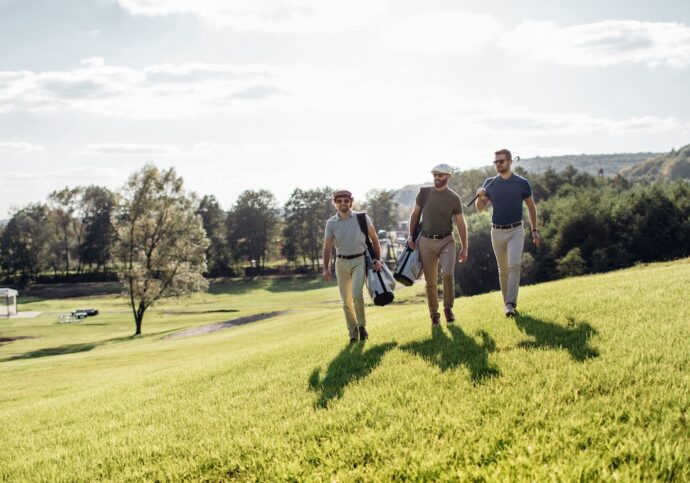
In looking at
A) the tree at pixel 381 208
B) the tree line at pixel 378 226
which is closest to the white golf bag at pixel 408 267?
the tree line at pixel 378 226

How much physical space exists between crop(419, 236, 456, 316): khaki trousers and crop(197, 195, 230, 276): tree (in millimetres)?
87769

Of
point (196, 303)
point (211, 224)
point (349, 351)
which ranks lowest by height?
point (196, 303)

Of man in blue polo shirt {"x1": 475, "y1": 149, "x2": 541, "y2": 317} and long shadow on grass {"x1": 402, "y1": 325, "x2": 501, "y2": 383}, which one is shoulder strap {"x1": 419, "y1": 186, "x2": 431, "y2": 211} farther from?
long shadow on grass {"x1": 402, "y1": 325, "x2": 501, "y2": 383}

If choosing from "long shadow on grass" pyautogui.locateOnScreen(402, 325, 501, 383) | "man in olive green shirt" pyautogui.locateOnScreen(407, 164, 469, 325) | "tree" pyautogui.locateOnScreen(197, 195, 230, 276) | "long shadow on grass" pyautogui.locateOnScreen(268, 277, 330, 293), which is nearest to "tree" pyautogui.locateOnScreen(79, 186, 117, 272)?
"tree" pyautogui.locateOnScreen(197, 195, 230, 276)

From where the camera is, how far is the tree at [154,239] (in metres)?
43.8

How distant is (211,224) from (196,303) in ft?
138

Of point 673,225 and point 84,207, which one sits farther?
point 84,207

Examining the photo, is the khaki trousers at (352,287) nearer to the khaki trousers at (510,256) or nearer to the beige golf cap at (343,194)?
the beige golf cap at (343,194)

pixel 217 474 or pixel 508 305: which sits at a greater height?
pixel 508 305

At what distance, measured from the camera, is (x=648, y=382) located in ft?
16.8

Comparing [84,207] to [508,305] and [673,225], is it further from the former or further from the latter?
[508,305]

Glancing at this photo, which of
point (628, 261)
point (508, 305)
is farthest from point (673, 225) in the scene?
point (508, 305)

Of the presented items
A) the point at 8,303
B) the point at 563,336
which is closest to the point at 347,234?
the point at 563,336

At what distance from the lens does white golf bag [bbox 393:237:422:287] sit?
9.73 m
